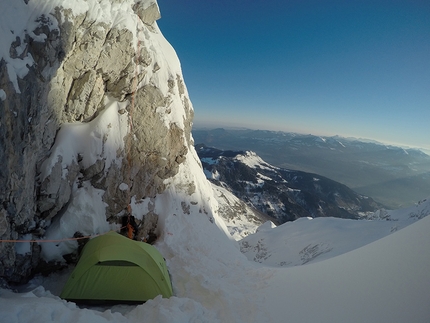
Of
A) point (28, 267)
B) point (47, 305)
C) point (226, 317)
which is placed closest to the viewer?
point (47, 305)

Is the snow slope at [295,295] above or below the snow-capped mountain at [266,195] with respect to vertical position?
above

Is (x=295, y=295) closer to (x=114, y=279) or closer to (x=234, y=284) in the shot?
(x=234, y=284)

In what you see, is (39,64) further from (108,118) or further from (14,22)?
(108,118)

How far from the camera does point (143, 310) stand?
21.2ft

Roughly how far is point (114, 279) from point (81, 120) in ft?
29.6

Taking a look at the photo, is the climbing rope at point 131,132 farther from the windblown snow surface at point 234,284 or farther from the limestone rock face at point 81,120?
the windblown snow surface at point 234,284

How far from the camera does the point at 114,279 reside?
7719 mm

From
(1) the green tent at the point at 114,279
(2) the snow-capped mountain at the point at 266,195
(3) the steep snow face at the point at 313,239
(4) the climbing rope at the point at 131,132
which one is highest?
(4) the climbing rope at the point at 131,132

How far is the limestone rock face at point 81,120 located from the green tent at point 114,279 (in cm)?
274

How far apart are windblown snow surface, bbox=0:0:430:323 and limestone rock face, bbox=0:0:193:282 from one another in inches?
14.6

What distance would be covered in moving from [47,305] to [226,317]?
5498 mm

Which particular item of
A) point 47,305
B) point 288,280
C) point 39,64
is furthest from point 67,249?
point 288,280

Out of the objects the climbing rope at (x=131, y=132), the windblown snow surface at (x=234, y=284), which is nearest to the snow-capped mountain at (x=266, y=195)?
the windblown snow surface at (x=234, y=284)

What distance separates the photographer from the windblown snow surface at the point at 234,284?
5.41m
